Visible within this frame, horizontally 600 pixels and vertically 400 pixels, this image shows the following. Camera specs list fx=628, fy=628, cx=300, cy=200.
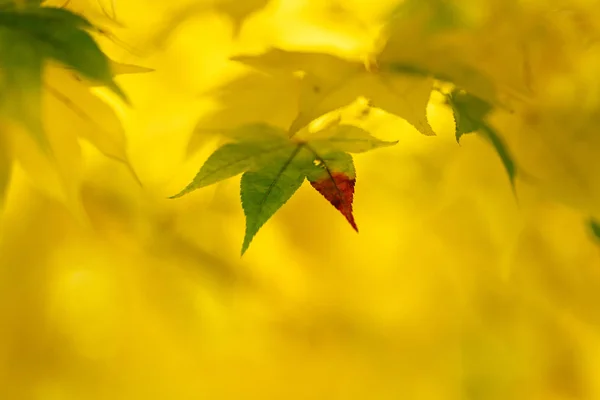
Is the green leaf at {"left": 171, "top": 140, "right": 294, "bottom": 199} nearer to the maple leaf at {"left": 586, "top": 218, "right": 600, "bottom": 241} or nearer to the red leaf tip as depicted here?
the red leaf tip

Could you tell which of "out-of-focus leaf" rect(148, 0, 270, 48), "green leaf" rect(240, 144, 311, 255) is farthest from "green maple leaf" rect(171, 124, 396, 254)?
"out-of-focus leaf" rect(148, 0, 270, 48)

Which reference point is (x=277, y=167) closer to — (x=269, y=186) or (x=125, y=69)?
(x=269, y=186)

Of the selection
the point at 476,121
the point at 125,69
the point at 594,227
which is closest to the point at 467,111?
the point at 476,121

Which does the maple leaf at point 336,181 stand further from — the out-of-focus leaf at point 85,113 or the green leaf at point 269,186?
the out-of-focus leaf at point 85,113

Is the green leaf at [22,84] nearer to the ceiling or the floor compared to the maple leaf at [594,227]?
nearer to the ceiling

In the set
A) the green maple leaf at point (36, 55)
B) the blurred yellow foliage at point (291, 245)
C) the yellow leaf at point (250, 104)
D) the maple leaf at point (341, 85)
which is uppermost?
the green maple leaf at point (36, 55)

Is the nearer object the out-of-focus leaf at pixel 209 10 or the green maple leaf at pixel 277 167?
the green maple leaf at pixel 277 167

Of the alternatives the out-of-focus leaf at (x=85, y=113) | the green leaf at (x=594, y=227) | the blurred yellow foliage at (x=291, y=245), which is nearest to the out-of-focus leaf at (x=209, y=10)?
the blurred yellow foliage at (x=291, y=245)

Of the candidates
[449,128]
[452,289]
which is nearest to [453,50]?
[449,128]

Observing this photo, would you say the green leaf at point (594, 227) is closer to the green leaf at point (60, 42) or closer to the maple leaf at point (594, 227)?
the maple leaf at point (594, 227)
